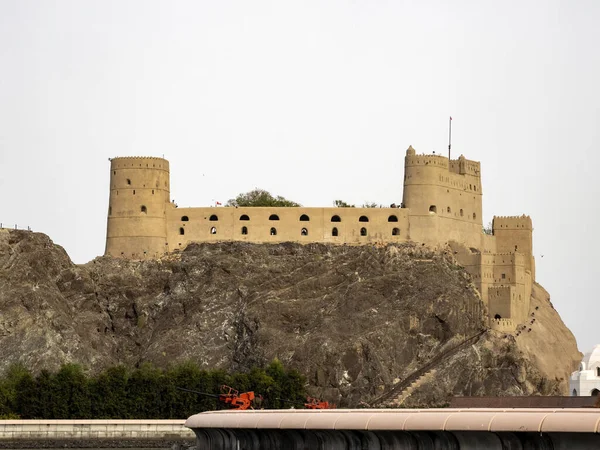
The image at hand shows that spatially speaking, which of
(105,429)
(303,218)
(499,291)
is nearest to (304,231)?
(303,218)

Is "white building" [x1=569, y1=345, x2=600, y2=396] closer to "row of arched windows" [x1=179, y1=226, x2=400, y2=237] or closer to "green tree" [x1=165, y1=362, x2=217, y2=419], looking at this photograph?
"green tree" [x1=165, y1=362, x2=217, y2=419]

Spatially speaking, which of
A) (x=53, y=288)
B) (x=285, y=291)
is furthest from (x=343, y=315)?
(x=53, y=288)

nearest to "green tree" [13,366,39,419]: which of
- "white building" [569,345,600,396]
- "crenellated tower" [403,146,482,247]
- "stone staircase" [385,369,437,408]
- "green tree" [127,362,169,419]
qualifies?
"green tree" [127,362,169,419]

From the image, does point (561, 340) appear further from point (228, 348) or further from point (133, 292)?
point (133, 292)

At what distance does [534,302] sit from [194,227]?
107 feet

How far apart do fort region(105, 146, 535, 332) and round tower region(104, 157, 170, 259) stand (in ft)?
0.31

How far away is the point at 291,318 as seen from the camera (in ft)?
429

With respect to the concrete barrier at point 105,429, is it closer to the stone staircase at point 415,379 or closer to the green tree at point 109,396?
the green tree at point 109,396

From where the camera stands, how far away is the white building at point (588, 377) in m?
85.2

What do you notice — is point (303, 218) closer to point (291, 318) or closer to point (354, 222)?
point (354, 222)

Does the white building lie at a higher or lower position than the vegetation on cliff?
higher

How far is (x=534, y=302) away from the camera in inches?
5295

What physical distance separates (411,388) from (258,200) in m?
43.2

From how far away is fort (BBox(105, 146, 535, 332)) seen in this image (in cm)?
13450
